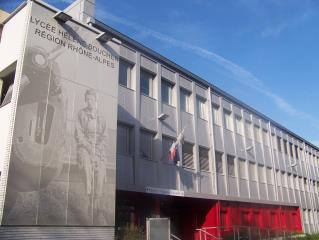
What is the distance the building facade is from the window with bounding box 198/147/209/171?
0.08 metres

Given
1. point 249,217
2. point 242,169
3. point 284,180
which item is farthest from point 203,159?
point 284,180

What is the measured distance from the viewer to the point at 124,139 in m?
18.7

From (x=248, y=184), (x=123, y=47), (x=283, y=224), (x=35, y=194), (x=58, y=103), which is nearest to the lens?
(x=35, y=194)

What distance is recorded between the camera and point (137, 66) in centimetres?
2077

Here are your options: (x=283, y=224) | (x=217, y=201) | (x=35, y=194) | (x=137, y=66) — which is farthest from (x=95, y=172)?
(x=283, y=224)

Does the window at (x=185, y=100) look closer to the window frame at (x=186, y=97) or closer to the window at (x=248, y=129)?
the window frame at (x=186, y=97)

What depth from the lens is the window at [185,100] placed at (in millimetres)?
24567

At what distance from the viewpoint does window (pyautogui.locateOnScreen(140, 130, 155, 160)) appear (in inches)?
773

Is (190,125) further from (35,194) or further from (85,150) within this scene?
(35,194)

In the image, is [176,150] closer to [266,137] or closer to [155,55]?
[155,55]

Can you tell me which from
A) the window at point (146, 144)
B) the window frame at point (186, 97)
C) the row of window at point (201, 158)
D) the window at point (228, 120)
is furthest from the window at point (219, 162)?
the window at point (146, 144)

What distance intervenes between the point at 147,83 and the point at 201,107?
615 centimetres

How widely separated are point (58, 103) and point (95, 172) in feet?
9.26

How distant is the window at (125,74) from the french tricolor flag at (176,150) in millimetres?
4181
